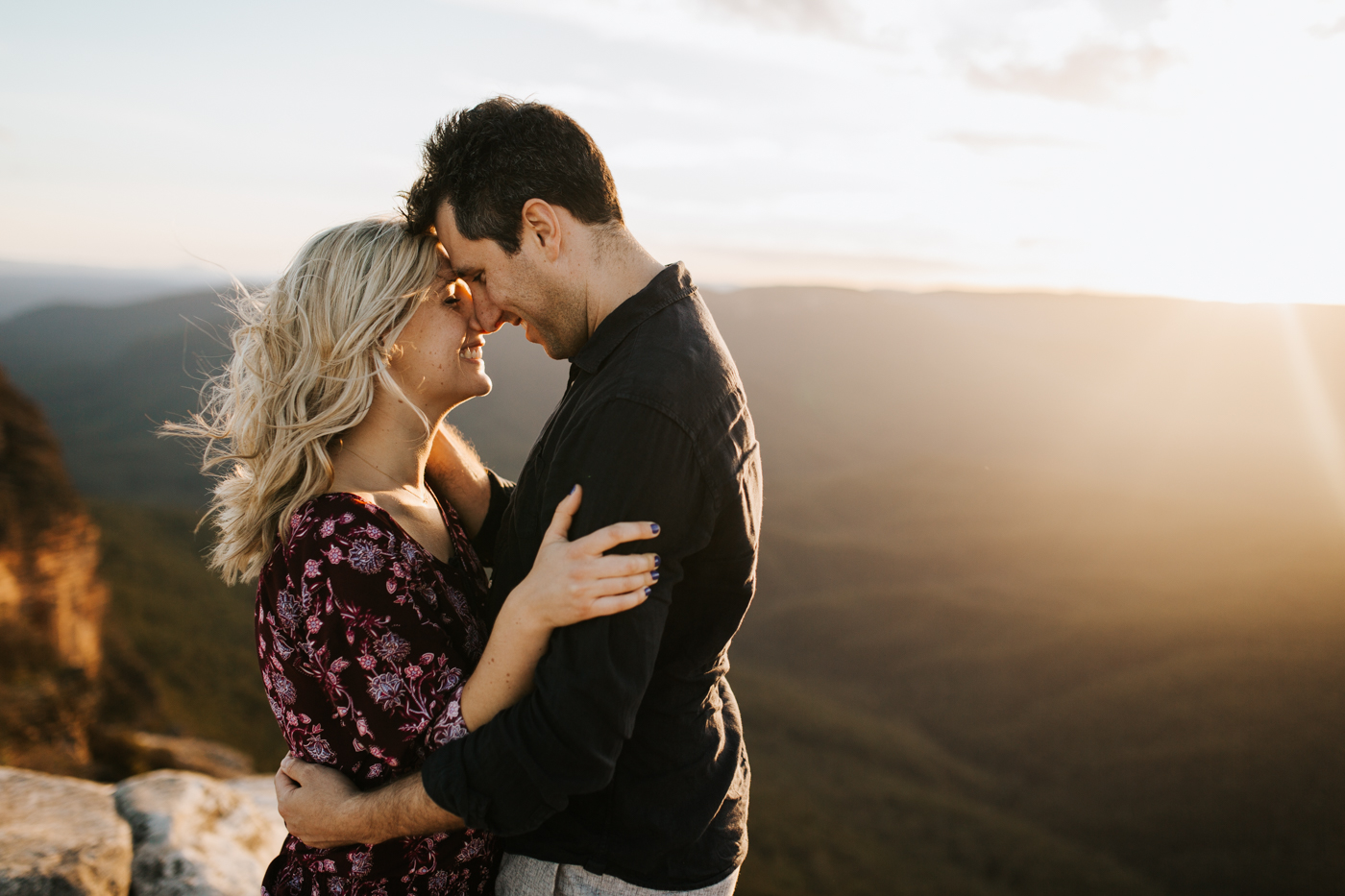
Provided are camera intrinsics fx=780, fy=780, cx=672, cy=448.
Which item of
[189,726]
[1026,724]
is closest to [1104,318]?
[1026,724]

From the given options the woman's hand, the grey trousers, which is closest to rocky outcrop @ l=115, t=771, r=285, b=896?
the grey trousers

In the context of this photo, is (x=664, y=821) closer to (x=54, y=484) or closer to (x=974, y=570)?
(x=54, y=484)

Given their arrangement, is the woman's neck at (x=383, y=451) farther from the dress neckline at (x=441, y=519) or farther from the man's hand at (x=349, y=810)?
the man's hand at (x=349, y=810)

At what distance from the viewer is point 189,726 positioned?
55.3ft

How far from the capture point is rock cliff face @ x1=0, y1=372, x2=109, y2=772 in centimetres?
987

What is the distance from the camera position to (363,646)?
1914 millimetres

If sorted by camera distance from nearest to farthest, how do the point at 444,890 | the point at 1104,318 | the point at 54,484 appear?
the point at 444,890, the point at 54,484, the point at 1104,318

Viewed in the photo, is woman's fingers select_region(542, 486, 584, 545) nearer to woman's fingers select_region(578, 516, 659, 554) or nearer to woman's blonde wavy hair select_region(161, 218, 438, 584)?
woman's fingers select_region(578, 516, 659, 554)

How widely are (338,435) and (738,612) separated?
4.33 feet

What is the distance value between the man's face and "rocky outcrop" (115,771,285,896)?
265 centimetres

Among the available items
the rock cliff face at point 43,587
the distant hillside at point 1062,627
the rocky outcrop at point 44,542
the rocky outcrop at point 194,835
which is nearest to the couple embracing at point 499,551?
the distant hillside at point 1062,627

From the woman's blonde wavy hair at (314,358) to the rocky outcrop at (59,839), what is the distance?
4.37ft

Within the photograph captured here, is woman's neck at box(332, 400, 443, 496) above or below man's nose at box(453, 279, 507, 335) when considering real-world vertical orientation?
below

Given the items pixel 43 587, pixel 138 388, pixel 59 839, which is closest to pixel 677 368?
pixel 59 839
